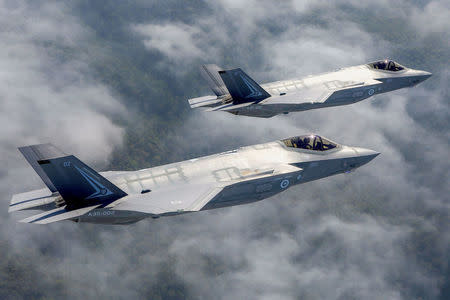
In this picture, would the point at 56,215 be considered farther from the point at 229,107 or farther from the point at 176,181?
the point at 229,107

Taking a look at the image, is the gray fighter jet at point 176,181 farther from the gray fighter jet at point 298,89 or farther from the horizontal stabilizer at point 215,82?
the horizontal stabilizer at point 215,82

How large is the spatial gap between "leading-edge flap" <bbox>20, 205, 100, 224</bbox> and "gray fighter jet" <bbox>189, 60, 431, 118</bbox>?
19.0 metres

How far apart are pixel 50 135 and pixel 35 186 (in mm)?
19175

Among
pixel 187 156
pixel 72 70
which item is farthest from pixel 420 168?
pixel 72 70

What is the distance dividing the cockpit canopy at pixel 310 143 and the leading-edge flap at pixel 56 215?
A: 54.5 feet

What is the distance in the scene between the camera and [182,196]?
991 inches

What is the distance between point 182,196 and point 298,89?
23303 millimetres

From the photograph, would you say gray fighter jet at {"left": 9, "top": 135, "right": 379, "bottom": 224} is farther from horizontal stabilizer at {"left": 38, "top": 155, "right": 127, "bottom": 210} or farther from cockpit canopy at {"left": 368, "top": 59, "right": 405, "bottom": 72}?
cockpit canopy at {"left": 368, "top": 59, "right": 405, "bottom": 72}

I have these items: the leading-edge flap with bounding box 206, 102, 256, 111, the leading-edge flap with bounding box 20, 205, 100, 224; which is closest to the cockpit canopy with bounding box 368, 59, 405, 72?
the leading-edge flap with bounding box 206, 102, 256, 111

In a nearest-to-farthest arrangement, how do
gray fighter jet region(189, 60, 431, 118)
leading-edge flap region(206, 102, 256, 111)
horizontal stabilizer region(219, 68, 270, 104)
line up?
horizontal stabilizer region(219, 68, 270, 104) < leading-edge flap region(206, 102, 256, 111) < gray fighter jet region(189, 60, 431, 118)

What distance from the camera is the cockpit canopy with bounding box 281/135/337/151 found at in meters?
30.7

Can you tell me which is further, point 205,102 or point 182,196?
point 205,102

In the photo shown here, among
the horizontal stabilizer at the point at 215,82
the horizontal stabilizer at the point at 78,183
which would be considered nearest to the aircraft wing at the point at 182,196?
the horizontal stabilizer at the point at 78,183

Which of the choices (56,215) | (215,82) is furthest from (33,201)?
(215,82)
